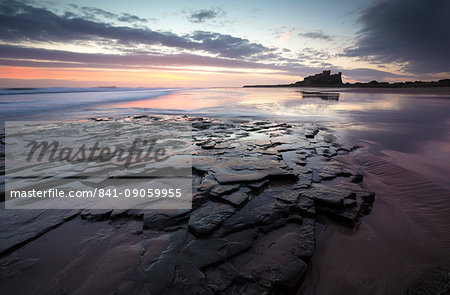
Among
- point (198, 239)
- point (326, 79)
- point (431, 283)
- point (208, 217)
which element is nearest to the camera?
point (431, 283)

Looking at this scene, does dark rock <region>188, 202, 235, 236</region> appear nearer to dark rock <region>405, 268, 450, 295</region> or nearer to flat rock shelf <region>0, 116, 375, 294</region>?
flat rock shelf <region>0, 116, 375, 294</region>

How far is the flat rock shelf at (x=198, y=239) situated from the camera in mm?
1499

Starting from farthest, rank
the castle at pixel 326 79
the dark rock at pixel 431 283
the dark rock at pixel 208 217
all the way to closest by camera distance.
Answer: the castle at pixel 326 79 < the dark rock at pixel 208 217 < the dark rock at pixel 431 283

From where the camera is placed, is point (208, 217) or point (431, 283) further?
point (208, 217)

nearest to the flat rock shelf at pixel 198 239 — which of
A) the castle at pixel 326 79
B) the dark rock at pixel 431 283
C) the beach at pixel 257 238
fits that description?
the beach at pixel 257 238

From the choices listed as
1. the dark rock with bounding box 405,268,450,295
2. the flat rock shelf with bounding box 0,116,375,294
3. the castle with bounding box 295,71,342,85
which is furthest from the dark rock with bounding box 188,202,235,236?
the castle with bounding box 295,71,342,85

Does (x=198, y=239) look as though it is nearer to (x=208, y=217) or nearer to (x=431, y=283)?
(x=208, y=217)

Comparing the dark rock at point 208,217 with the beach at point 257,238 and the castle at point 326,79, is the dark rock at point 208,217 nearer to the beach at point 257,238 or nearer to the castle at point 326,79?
the beach at point 257,238

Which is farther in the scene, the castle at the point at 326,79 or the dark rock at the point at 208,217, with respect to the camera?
the castle at the point at 326,79

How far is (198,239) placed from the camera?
6.19ft

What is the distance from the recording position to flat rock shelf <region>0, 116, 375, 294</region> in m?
1.50

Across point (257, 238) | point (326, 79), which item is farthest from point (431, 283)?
point (326, 79)

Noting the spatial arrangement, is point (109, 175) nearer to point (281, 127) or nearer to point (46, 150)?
point (46, 150)

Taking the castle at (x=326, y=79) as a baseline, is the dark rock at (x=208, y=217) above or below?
below
